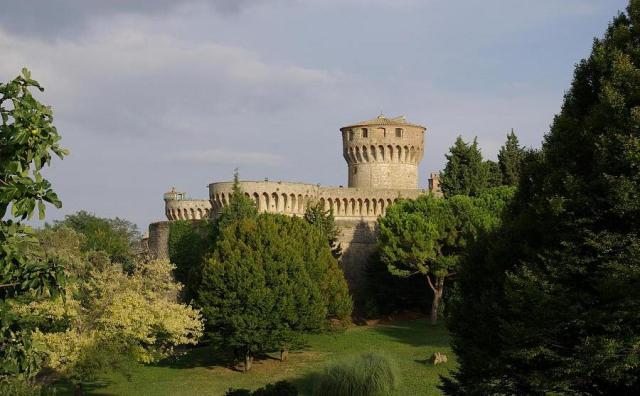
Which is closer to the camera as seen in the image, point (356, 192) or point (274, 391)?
point (274, 391)

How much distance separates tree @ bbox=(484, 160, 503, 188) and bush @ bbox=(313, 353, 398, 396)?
89.9ft

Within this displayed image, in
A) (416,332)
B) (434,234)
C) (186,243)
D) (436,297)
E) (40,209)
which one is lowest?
(416,332)

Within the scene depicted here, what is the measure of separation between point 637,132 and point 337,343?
29.5 metres

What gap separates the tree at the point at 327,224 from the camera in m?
54.4

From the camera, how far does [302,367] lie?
3900cm

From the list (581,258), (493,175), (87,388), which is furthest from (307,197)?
(581,258)

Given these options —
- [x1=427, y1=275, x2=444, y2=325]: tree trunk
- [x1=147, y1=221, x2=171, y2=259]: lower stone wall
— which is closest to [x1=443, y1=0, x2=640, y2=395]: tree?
[x1=427, y1=275, x2=444, y2=325]: tree trunk

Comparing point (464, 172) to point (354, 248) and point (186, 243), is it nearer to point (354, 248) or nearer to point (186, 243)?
point (354, 248)

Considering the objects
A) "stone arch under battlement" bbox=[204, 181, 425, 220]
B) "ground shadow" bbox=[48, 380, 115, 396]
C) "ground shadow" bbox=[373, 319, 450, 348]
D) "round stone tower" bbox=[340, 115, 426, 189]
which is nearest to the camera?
"ground shadow" bbox=[48, 380, 115, 396]

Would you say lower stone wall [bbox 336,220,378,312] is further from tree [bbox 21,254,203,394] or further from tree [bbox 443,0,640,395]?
tree [bbox 443,0,640,395]

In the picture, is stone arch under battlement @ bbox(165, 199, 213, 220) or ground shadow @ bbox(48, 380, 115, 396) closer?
ground shadow @ bbox(48, 380, 115, 396)

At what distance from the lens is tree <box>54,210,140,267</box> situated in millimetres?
69500

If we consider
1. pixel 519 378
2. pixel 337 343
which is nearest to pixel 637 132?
pixel 519 378

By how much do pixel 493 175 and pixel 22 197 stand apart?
49580 mm
